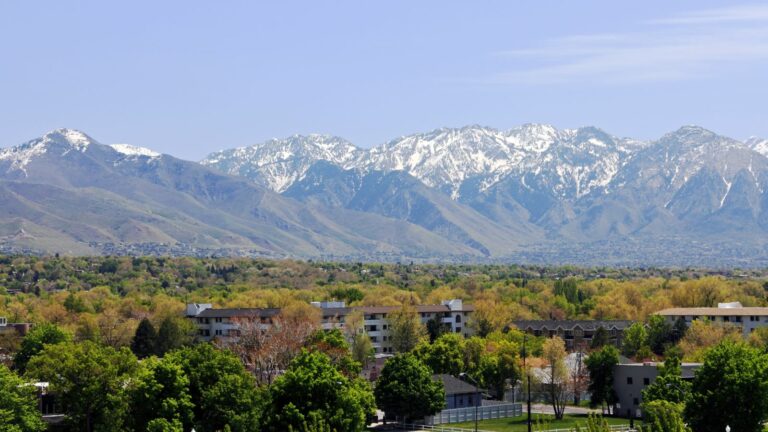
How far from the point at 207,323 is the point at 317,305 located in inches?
624

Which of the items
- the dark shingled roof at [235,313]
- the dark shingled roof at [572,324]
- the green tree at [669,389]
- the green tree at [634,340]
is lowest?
the green tree at [669,389]

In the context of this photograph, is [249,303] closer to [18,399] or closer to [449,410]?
[449,410]

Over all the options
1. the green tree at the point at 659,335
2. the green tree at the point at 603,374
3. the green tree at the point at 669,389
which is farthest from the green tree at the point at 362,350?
the green tree at the point at 669,389

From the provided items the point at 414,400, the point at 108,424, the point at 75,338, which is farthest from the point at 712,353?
the point at 75,338

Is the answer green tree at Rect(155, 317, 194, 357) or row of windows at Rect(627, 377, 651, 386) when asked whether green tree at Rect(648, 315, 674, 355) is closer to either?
row of windows at Rect(627, 377, 651, 386)

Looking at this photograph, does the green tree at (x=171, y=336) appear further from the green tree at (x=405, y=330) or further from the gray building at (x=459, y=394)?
the gray building at (x=459, y=394)

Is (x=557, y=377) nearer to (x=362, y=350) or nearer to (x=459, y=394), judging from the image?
(x=459, y=394)

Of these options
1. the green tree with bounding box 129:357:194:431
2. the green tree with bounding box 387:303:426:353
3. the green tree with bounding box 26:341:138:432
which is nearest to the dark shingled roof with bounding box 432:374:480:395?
the green tree with bounding box 129:357:194:431

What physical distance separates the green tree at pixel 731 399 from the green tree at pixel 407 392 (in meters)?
22.0

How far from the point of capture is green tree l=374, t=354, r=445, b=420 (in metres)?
95.8

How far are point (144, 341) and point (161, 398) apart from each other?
5640cm

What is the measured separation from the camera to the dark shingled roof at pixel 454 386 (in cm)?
10444

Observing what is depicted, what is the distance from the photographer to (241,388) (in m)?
78.9

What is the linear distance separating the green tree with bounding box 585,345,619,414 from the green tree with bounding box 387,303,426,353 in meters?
36.0
